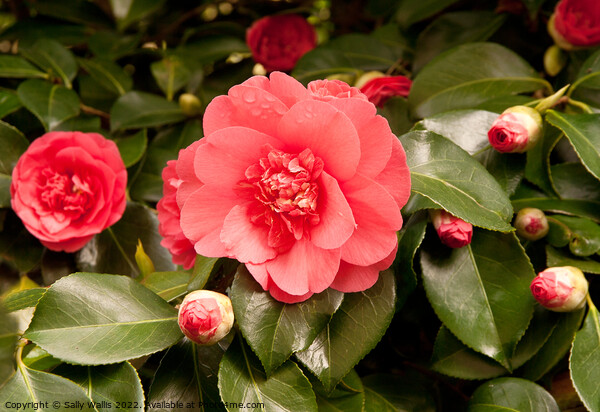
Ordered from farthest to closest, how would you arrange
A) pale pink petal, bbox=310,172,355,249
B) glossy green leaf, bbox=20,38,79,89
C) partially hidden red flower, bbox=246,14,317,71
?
partially hidden red flower, bbox=246,14,317,71, glossy green leaf, bbox=20,38,79,89, pale pink petal, bbox=310,172,355,249

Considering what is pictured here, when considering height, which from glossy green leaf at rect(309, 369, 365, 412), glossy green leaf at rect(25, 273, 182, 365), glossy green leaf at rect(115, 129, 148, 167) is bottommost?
glossy green leaf at rect(309, 369, 365, 412)

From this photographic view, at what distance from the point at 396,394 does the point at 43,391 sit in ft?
1.42

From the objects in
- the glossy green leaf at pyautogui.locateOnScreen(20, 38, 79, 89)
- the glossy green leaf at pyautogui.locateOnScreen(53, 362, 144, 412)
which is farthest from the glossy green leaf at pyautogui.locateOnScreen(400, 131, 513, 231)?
the glossy green leaf at pyautogui.locateOnScreen(20, 38, 79, 89)

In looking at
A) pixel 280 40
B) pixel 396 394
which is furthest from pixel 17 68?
pixel 396 394

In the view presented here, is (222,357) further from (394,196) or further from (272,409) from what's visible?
(394,196)

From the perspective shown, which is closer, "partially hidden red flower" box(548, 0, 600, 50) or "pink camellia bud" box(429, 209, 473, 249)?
"pink camellia bud" box(429, 209, 473, 249)

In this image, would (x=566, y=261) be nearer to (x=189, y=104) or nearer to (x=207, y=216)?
(x=207, y=216)

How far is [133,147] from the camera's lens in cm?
100

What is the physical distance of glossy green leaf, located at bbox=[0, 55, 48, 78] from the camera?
1035 mm

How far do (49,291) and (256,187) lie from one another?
25 centimetres

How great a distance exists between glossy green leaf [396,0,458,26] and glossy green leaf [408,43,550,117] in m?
0.17

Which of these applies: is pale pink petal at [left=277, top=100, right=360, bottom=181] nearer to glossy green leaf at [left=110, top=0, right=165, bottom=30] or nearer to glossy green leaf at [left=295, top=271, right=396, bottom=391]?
glossy green leaf at [left=295, top=271, right=396, bottom=391]

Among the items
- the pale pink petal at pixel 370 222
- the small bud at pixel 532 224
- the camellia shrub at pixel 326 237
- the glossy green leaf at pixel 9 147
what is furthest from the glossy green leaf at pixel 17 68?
the small bud at pixel 532 224

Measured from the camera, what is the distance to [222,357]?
24.5 inches
